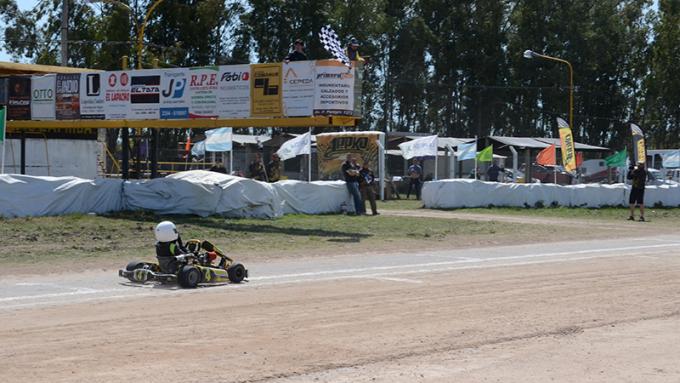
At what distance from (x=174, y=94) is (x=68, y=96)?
13.8ft

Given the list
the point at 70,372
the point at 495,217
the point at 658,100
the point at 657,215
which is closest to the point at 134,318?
the point at 70,372

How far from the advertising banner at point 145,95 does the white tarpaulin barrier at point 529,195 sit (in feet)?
35.0

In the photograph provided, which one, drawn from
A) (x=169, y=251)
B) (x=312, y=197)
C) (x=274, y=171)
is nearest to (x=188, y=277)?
(x=169, y=251)

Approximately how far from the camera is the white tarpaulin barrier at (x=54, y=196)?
884 inches

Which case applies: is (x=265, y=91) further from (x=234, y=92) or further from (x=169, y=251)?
(x=169, y=251)

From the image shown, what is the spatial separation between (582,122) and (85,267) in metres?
68.8

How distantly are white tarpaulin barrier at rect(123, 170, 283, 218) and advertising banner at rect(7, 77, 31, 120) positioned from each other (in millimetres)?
7127

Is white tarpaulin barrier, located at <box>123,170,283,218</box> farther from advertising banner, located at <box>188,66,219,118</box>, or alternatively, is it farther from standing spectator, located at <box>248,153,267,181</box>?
standing spectator, located at <box>248,153,267,181</box>

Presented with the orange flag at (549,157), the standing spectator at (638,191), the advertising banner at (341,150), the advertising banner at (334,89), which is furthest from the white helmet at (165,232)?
the orange flag at (549,157)

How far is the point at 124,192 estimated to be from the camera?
25.1m

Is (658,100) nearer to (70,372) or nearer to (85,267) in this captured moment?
(85,267)

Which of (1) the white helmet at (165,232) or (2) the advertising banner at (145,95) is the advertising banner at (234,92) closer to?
(2) the advertising banner at (145,95)

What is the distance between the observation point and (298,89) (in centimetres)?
2492

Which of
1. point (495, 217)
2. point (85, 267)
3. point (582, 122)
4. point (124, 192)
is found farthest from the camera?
point (582, 122)
